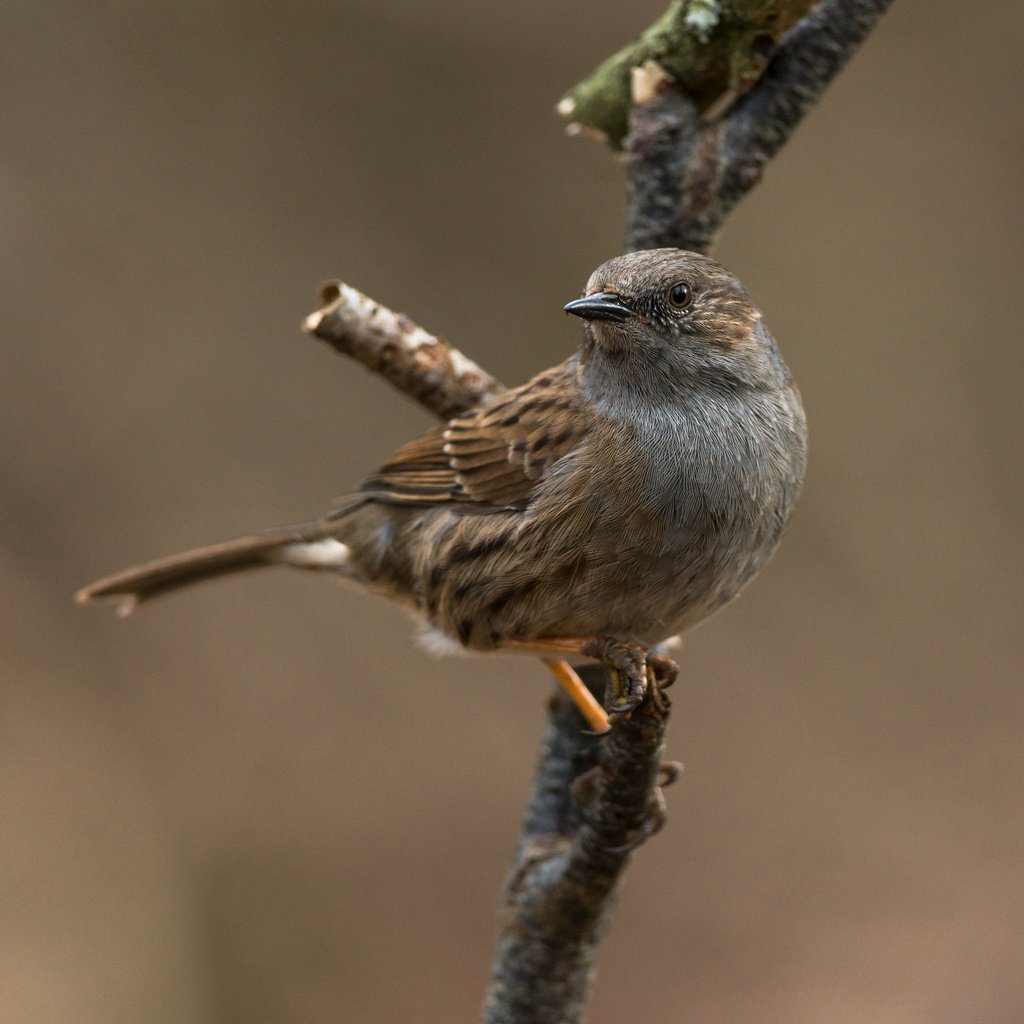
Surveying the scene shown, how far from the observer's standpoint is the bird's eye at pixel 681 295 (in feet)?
11.6

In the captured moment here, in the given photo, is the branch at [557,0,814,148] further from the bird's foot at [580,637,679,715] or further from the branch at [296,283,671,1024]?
the bird's foot at [580,637,679,715]

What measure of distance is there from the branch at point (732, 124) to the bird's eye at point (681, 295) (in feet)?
1.68

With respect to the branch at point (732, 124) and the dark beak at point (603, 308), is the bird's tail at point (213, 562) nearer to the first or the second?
the dark beak at point (603, 308)

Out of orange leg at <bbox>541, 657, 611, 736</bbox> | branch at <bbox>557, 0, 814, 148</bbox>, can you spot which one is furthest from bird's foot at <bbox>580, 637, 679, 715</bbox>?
branch at <bbox>557, 0, 814, 148</bbox>

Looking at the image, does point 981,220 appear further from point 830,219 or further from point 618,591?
point 618,591

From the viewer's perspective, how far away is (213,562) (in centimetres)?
469

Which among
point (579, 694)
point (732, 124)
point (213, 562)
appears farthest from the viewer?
Result: point (213, 562)

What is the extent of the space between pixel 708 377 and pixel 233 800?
363cm

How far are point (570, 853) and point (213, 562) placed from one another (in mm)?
1906

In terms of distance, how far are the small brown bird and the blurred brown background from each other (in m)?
2.68

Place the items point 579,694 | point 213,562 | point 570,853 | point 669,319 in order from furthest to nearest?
point 213,562, point 579,694, point 669,319, point 570,853

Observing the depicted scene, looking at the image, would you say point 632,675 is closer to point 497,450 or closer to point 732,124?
point 497,450

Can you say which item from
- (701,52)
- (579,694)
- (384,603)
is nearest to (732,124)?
(701,52)

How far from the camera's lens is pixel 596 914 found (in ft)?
11.7
